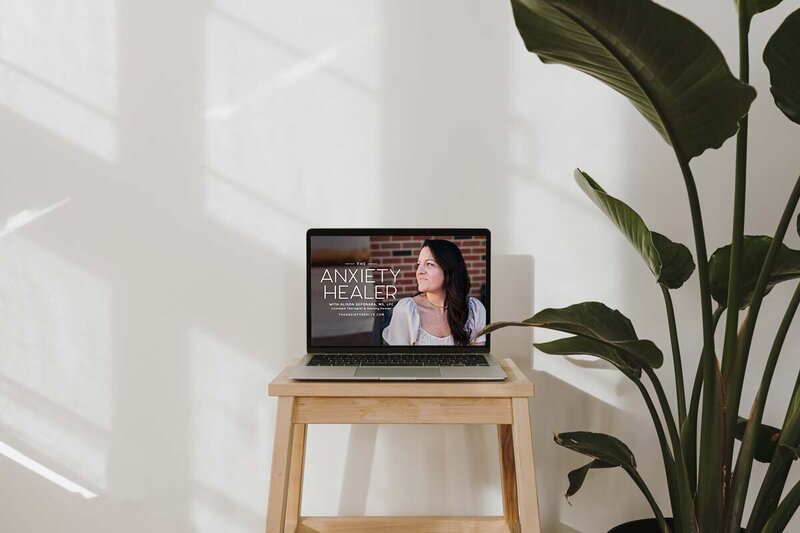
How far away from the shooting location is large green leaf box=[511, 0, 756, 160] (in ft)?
2.41

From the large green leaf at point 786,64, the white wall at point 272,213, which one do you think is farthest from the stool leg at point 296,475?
the large green leaf at point 786,64

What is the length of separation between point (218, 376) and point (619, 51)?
1117 millimetres

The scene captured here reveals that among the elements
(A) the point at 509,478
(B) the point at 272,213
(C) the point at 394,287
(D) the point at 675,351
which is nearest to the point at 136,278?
(B) the point at 272,213

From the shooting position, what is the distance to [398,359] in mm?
1318

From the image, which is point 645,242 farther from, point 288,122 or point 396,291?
point 288,122

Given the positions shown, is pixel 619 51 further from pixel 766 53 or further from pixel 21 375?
pixel 21 375

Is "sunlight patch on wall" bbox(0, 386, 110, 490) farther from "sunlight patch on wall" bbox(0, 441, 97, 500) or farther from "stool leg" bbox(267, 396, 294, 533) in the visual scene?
"stool leg" bbox(267, 396, 294, 533)

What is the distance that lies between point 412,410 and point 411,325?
10.0 inches

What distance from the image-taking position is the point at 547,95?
1.50m

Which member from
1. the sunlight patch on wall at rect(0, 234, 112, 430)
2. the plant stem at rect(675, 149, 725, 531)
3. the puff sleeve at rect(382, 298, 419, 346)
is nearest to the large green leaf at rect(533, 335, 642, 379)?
the plant stem at rect(675, 149, 725, 531)

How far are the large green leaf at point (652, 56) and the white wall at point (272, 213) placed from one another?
0.67 m

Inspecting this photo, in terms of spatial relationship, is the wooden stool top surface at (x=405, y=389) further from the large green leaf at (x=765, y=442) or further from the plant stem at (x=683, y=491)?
the large green leaf at (x=765, y=442)

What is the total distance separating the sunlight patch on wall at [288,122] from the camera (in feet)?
4.95

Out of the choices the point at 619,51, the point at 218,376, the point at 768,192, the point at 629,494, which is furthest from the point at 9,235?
the point at 768,192
